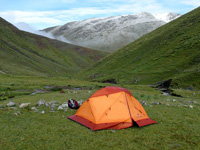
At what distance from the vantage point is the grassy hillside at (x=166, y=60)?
52.7 metres

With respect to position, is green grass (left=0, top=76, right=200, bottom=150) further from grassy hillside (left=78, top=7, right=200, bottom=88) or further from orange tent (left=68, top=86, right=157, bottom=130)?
grassy hillside (left=78, top=7, right=200, bottom=88)

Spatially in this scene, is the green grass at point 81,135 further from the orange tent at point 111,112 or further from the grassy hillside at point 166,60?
the grassy hillside at point 166,60

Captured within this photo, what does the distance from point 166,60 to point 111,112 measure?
5718 cm

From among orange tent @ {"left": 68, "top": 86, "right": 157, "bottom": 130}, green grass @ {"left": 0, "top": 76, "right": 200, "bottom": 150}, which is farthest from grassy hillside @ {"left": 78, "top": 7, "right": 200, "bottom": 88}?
green grass @ {"left": 0, "top": 76, "right": 200, "bottom": 150}

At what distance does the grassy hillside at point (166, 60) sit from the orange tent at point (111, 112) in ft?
109

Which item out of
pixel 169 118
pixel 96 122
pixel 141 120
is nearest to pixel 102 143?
pixel 96 122

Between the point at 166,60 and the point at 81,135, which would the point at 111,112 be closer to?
the point at 81,135

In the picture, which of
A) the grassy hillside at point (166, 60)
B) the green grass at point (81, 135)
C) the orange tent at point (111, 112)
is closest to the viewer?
the green grass at point (81, 135)

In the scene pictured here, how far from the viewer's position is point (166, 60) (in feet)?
216

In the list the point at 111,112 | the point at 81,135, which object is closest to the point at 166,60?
the point at 111,112

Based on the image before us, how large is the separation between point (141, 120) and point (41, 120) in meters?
7.56

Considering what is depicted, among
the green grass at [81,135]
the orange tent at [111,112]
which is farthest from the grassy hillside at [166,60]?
the green grass at [81,135]

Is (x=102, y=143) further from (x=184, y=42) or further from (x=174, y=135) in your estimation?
(x=184, y=42)

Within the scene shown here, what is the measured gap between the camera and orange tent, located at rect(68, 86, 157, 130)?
43.4 ft
